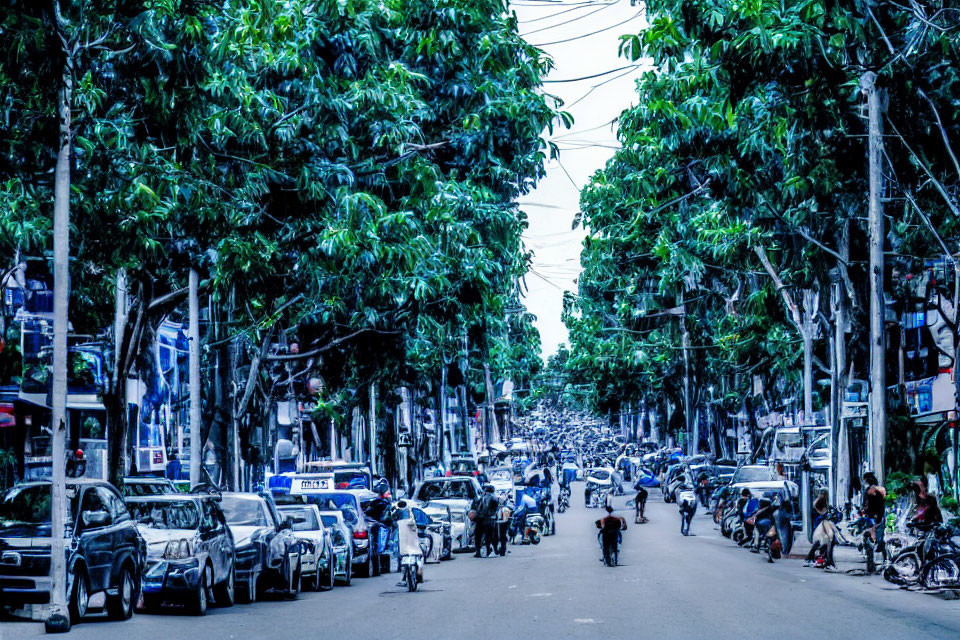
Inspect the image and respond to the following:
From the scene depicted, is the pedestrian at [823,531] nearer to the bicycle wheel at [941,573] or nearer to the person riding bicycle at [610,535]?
the person riding bicycle at [610,535]

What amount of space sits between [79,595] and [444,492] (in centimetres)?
2237

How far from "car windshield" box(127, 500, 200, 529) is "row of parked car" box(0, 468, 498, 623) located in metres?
0.01

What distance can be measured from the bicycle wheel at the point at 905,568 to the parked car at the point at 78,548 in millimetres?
11696

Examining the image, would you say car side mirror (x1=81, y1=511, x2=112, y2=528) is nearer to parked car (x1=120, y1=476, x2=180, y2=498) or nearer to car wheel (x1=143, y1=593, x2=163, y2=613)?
car wheel (x1=143, y1=593, x2=163, y2=613)

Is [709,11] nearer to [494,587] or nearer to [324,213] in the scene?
[324,213]

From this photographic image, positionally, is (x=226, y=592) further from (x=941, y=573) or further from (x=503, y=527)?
(x=503, y=527)

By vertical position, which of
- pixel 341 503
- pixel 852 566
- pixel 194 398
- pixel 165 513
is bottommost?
pixel 852 566

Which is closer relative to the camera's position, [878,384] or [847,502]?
[878,384]

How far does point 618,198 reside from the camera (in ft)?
135

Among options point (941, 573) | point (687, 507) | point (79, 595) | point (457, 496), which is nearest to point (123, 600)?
point (79, 595)

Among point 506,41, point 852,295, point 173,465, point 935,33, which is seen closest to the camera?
point 935,33

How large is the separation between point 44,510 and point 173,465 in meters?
28.5

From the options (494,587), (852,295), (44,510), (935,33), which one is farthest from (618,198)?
(44,510)

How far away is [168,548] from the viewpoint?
19906mm
